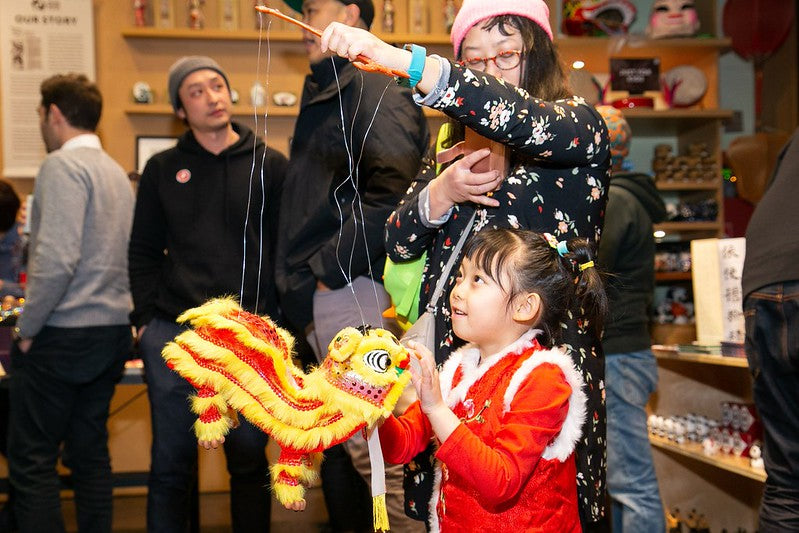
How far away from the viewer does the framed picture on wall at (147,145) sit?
4.45 metres

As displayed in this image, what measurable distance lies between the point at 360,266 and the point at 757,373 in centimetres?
86

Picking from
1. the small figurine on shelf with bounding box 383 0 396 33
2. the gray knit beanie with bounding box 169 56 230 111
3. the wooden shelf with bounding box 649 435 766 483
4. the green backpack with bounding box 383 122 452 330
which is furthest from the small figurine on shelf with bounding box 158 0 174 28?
the green backpack with bounding box 383 122 452 330

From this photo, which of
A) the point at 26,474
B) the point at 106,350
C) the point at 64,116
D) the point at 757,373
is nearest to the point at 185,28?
the point at 64,116

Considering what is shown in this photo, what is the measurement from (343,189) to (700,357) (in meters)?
1.37

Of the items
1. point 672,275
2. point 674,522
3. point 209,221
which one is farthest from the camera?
point 672,275

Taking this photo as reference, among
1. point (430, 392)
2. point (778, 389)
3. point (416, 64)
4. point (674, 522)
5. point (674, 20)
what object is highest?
point (674, 20)

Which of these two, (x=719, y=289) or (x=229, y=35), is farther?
(x=229, y=35)

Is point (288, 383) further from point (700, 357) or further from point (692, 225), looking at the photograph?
point (692, 225)

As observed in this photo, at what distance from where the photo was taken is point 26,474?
2.57 metres

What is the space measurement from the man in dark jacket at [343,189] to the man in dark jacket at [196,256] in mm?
285

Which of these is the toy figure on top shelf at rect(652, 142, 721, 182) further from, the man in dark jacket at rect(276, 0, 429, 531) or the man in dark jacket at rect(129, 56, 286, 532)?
the man in dark jacket at rect(276, 0, 429, 531)

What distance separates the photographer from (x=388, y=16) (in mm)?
4426

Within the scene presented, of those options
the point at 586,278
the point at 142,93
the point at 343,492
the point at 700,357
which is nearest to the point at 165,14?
the point at 142,93

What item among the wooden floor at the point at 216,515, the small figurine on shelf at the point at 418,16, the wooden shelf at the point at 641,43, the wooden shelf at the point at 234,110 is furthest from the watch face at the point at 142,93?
the wooden shelf at the point at 641,43
